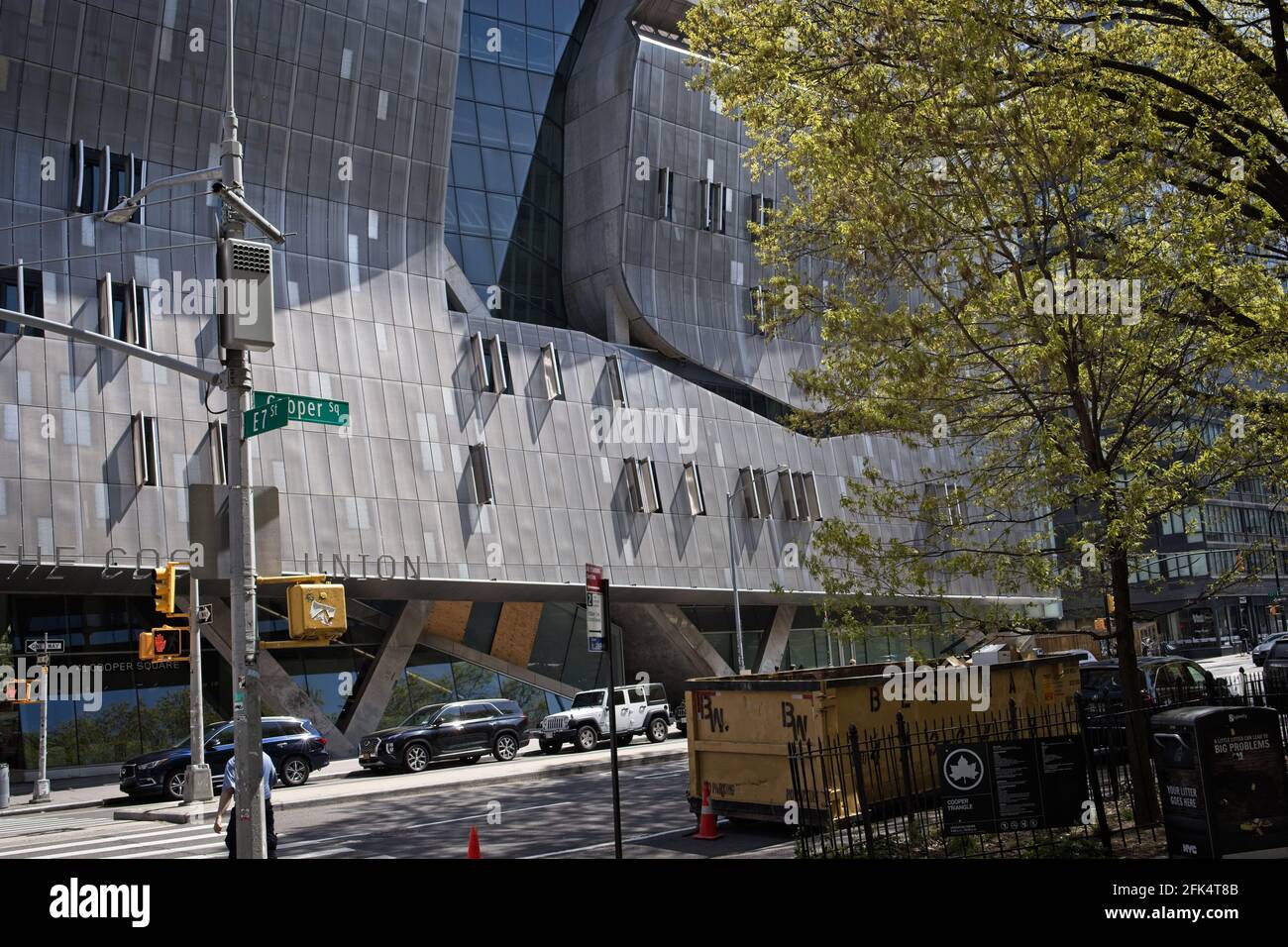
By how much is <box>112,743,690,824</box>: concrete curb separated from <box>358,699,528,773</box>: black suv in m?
1.15

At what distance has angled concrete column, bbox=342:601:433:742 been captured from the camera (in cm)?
3584

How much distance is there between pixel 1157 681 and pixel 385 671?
2363cm

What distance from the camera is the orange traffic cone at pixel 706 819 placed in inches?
559

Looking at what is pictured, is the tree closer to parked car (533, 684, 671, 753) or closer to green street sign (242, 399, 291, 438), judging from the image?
green street sign (242, 399, 291, 438)

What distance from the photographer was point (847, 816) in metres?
12.3

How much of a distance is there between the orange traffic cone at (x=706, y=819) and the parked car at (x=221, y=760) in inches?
540

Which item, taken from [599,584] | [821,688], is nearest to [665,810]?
[821,688]

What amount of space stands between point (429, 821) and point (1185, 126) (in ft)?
47.2

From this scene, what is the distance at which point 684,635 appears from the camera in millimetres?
43875

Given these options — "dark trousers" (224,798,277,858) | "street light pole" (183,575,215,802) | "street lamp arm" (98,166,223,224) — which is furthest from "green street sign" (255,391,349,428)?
"street light pole" (183,575,215,802)

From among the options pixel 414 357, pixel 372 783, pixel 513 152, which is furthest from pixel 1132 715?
pixel 513 152

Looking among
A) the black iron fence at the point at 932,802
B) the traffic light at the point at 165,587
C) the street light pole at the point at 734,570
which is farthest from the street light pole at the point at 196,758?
the street light pole at the point at 734,570
